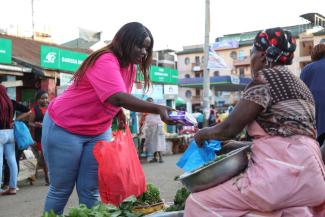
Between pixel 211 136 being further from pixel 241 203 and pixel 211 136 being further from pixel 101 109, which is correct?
pixel 101 109

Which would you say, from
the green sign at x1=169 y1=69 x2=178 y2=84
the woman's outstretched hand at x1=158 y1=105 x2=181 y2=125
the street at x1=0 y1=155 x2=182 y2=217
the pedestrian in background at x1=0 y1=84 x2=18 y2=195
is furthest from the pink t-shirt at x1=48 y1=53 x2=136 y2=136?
the green sign at x1=169 y1=69 x2=178 y2=84

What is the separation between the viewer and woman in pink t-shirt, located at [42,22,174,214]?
10.1 ft

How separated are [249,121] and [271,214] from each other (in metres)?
0.48

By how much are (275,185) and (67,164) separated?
1670 millimetres

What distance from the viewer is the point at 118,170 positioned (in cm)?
330

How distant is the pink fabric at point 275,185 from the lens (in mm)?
2217

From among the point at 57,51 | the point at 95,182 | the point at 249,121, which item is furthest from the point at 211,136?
the point at 57,51

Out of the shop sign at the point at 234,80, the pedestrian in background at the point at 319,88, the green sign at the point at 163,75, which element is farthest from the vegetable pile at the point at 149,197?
the shop sign at the point at 234,80

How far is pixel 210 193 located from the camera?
2.38 meters

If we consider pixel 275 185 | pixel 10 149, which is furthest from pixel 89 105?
pixel 10 149

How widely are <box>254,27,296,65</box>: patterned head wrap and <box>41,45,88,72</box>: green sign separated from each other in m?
10.8

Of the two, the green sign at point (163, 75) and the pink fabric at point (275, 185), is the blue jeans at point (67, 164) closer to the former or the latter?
the pink fabric at point (275, 185)

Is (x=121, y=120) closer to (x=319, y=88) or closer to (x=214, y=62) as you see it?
(x=319, y=88)

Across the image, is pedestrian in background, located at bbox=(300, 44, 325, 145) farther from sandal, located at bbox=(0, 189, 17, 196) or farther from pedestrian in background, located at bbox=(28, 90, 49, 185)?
pedestrian in background, located at bbox=(28, 90, 49, 185)
